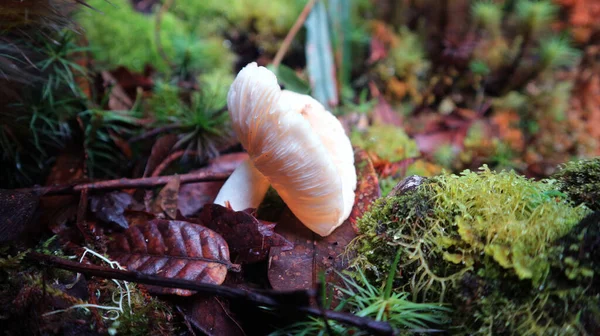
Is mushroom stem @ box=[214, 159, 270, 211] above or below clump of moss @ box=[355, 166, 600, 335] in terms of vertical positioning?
below

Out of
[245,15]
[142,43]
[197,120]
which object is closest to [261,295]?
[197,120]

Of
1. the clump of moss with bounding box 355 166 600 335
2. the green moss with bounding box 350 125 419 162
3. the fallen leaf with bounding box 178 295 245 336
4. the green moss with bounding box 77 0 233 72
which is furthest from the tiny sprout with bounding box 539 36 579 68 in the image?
the fallen leaf with bounding box 178 295 245 336

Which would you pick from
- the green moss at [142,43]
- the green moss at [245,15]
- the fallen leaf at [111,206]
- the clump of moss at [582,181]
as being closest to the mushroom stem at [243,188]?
the fallen leaf at [111,206]

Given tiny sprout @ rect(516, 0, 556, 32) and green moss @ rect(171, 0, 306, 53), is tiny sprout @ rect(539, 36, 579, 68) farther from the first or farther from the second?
green moss @ rect(171, 0, 306, 53)

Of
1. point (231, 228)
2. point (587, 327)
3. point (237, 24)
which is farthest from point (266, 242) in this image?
point (237, 24)

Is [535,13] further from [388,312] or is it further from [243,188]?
[388,312]

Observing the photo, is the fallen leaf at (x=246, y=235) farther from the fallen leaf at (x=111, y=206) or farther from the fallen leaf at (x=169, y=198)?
the fallen leaf at (x=111, y=206)
